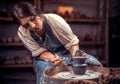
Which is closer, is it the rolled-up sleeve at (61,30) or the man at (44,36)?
Answer: the man at (44,36)

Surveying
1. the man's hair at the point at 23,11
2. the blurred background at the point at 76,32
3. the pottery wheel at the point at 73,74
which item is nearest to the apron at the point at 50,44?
the man's hair at the point at 23,11

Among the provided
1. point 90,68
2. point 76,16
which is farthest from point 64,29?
point 76,16

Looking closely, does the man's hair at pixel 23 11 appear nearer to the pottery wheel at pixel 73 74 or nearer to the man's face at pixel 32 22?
the man's face at pixel 32 22

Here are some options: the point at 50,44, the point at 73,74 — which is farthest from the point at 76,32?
→ the point at 73,74

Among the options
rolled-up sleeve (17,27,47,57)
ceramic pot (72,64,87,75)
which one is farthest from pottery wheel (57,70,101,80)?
rolled-up sleeve (17,27,47,57)

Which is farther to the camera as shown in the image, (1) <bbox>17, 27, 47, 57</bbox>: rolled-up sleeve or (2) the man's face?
(1) <bbox>17, 27, 47, 57</bbox>: rolled-up sleeve

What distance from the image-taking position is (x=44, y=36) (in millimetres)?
3023

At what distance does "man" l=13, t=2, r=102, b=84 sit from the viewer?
2.76 metres

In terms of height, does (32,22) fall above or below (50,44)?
above

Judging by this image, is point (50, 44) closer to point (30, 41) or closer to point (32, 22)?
point (30, 41)

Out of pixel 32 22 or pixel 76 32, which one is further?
pixel 76 32

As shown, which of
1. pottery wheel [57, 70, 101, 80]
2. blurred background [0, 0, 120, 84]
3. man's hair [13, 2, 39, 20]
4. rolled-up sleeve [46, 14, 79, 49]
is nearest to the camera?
pottery wheel [57, 70, 101, 80]

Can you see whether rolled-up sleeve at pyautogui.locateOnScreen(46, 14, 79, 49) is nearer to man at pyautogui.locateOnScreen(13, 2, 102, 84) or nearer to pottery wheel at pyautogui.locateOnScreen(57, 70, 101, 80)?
man at pyautogui.locateOnScreen(13, 2, 102, 84)

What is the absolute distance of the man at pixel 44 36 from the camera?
2758mm
